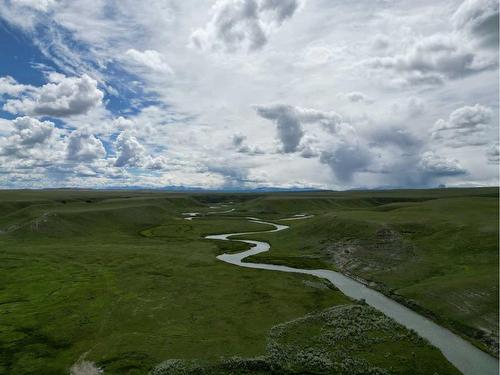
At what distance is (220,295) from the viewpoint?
65.5m

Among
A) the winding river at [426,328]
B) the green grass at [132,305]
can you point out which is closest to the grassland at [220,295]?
the green grass at [132,305]

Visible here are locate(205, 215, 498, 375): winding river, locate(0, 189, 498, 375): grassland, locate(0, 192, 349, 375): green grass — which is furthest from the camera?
locate(0, 192, 349, 375): green grass

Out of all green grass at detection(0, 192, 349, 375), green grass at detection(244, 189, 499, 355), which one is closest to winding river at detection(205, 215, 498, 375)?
green grass at detection(244, 189, 499, 355)

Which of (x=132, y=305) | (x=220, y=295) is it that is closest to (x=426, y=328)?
(x=220, y=295)

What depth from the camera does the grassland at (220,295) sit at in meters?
41.9

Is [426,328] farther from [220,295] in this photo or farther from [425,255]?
[425,255]

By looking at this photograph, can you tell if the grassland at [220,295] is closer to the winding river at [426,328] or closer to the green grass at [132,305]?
the green grass at [132,305]

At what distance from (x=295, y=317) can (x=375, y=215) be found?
7949 centimetres

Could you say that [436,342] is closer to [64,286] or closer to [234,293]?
[234,293]

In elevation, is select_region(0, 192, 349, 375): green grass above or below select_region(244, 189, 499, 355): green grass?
below

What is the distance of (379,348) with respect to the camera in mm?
42969

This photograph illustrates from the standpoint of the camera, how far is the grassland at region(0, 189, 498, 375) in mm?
41938

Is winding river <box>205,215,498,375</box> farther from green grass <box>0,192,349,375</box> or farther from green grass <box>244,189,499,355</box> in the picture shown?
green grass <box>0,192,349,375</box>

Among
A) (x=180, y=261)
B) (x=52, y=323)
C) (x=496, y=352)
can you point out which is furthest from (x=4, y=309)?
(x=496, y=352)
